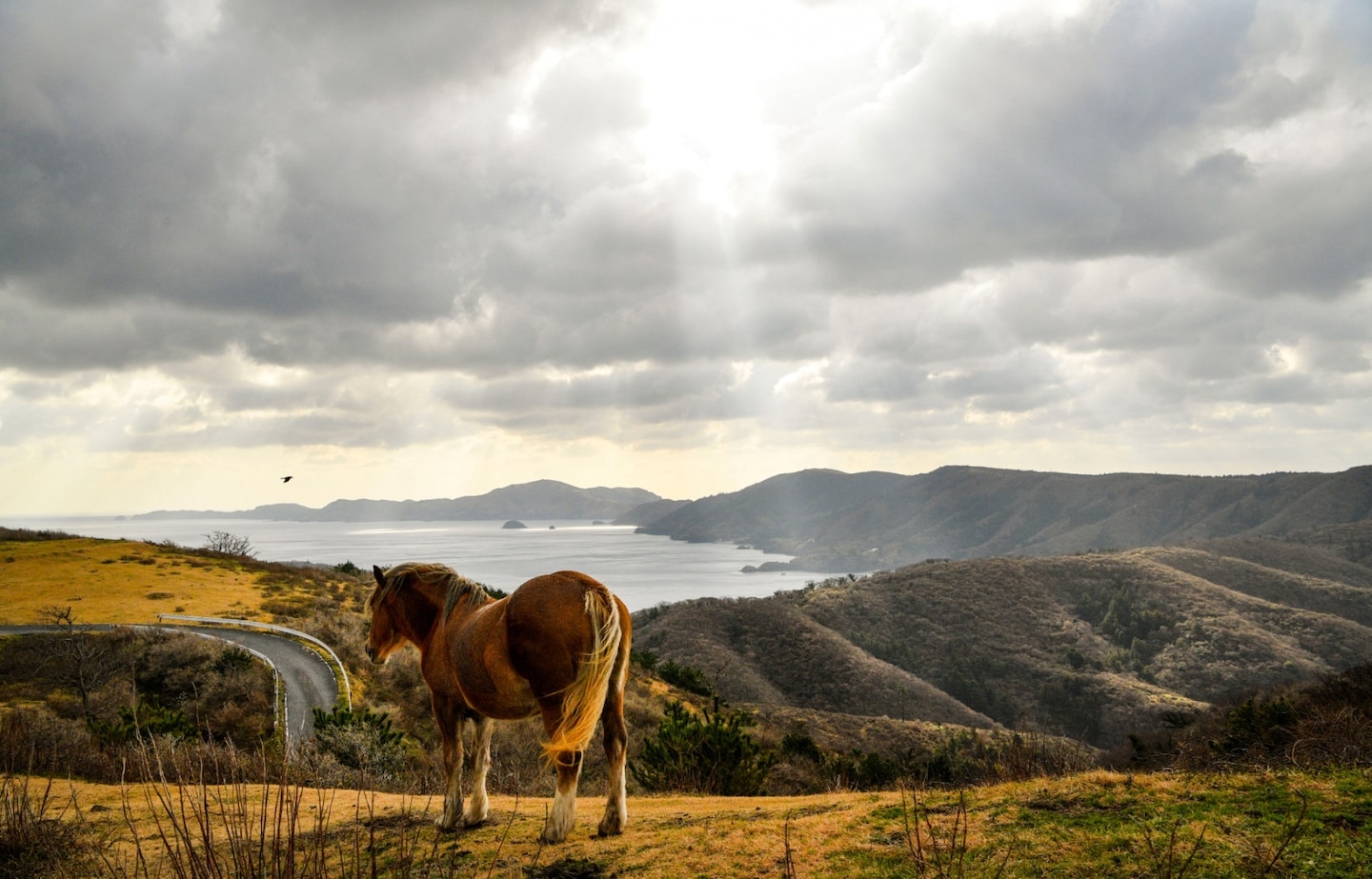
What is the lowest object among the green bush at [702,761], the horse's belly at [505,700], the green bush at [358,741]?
the green bush at [358,741]

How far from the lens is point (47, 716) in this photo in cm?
1421

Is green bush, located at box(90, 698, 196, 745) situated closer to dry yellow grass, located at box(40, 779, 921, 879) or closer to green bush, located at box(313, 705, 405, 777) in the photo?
green bush, located at box(313, 705, 405, 777)

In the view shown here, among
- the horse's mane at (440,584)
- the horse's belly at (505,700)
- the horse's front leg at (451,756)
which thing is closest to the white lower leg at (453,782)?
the horse's front leg at (451,756)

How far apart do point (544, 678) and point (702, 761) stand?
5.92m

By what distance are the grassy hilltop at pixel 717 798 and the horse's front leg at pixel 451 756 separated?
20cm

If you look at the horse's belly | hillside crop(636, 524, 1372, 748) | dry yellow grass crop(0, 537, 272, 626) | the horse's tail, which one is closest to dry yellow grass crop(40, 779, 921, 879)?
the horse's tail

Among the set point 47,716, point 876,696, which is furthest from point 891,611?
point 47,716

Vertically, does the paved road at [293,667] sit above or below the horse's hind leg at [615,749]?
below

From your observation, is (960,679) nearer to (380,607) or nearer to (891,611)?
(891,611)

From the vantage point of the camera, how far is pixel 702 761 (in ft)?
33.4

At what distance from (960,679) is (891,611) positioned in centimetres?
1894

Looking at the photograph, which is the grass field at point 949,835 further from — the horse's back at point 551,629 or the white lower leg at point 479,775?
the horse's back at point 551,629

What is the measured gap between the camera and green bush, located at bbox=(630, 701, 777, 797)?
32.9 ft

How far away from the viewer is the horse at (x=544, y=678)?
202 inches
